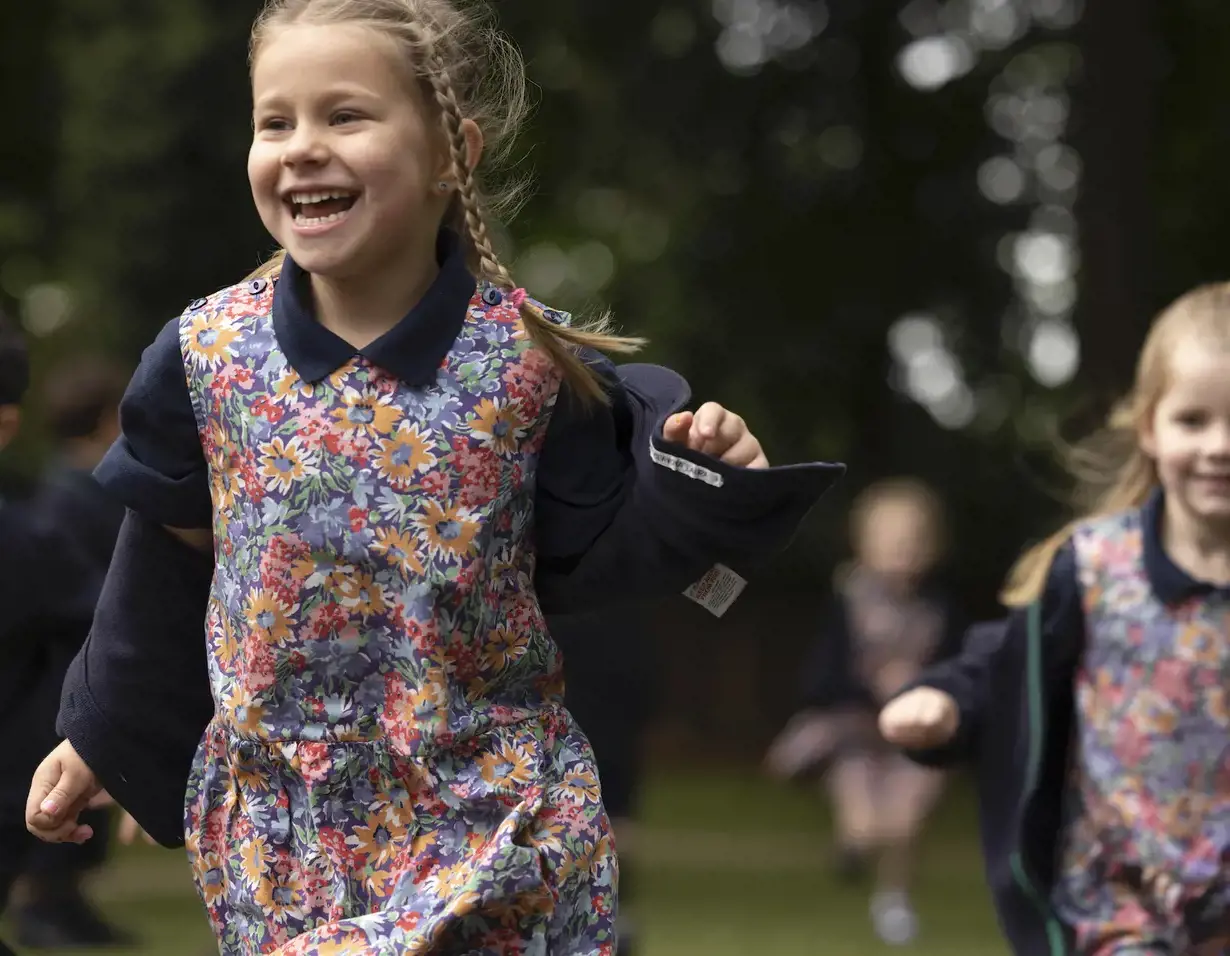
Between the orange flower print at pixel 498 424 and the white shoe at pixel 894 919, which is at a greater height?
the orange flower print at pixel 498 424

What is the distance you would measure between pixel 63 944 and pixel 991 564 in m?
14.8

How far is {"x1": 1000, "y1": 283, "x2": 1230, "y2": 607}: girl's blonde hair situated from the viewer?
546 cm

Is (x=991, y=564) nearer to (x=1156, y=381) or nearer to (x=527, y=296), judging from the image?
(x=1156, y=381)

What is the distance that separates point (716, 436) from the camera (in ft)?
11.6

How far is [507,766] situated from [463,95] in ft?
3.55

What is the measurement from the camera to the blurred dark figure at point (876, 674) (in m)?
12.7

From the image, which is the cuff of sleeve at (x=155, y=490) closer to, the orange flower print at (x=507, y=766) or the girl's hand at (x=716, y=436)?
the orange flower print at (x=507, y=766)

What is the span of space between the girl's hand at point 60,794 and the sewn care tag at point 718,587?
1055mm

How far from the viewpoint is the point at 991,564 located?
23.2 metres

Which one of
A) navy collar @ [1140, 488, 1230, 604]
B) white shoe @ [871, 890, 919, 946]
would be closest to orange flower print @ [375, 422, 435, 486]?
navy collar @ [1140, 488, 1230, 604]

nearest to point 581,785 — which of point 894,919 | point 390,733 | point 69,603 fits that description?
point 390,733

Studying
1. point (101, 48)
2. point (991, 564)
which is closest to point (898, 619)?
point (101, 48)

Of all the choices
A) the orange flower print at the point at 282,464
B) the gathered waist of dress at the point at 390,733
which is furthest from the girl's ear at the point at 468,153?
the gathered waist of dress at the point at 390,733

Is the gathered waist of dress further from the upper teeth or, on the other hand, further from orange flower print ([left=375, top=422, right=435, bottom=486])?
the upper teeth
